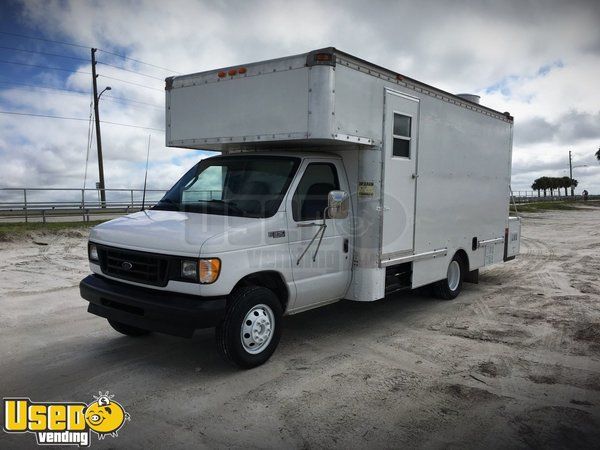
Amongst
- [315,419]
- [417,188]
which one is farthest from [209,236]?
[417,188]

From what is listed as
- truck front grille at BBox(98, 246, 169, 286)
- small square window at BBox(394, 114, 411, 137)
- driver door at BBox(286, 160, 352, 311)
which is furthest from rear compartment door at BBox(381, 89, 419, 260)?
truck front grille at BBox(98, 246, 169, 286)

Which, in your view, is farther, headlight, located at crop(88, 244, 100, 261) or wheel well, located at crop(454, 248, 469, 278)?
wheel well, located at crop(454, 248, 469, 278)

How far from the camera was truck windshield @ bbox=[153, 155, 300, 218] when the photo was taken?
5.41 meters

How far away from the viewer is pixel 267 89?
571 centimetres

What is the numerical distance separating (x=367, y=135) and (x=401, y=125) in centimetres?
93

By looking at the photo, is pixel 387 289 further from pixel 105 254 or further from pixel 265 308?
pixel 105 254

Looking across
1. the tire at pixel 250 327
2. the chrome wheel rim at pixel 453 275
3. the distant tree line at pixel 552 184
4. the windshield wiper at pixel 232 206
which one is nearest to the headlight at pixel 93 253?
the windshield wiper at pixel 232 206

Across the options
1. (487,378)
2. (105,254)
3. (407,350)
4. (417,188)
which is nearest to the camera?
(487,378)

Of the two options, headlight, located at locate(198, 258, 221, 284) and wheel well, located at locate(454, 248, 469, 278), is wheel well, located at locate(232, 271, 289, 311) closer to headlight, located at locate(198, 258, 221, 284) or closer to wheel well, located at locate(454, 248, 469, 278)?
headlight, located at locate(198, 258, 221, 284)

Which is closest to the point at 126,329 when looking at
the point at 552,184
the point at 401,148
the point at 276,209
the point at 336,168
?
the point at 276,209

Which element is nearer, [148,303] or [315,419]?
[315,419]

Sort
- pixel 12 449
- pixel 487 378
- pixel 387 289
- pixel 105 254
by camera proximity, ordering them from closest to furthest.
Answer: pixel 12 449, pixel 487 378, pixel 105 254, pixel 387 289

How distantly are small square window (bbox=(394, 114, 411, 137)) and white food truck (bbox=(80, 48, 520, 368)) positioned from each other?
0.03 m

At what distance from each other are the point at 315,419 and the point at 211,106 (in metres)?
3.94
